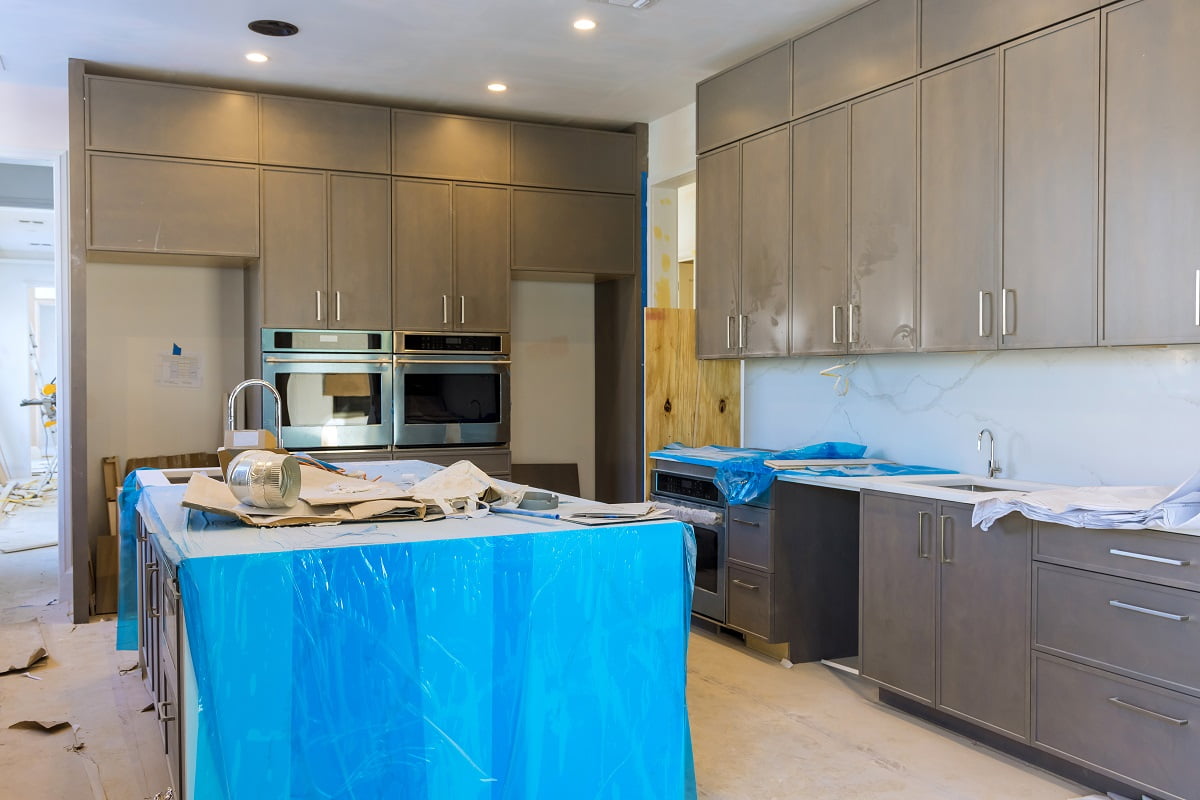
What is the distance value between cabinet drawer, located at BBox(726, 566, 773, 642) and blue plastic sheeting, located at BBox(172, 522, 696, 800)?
1697mm

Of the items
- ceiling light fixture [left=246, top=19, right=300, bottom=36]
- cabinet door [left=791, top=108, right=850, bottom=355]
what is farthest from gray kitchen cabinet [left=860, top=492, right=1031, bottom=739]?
ceiling light fixture [left=246, top=19, right=300, bottom=36]

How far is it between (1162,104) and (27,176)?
7123 mm

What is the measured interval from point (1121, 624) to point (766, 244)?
2.37m

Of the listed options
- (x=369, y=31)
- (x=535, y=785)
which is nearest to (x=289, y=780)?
(x=535, y=785)

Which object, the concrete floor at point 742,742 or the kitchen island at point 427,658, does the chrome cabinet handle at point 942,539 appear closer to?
the concrete floor at point 742,742

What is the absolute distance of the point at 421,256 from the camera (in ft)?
18.0

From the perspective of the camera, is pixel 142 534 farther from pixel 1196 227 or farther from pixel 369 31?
pixel 1196 227

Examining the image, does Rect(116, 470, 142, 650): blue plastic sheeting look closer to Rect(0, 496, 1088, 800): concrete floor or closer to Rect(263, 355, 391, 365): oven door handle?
Rect(0, 496, 1088, 800): concrete floor

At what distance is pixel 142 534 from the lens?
A: 327cm

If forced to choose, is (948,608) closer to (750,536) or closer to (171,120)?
(750,536)

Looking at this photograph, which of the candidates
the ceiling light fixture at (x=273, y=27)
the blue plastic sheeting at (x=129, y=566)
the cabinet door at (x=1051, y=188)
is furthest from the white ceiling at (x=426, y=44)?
the blue plastic sheeting at (x=129, y=566)

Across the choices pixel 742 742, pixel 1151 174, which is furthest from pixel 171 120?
pixel 1151 174

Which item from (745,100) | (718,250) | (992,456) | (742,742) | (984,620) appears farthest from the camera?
(718,250)

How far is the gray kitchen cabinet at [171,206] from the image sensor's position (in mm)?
4855
